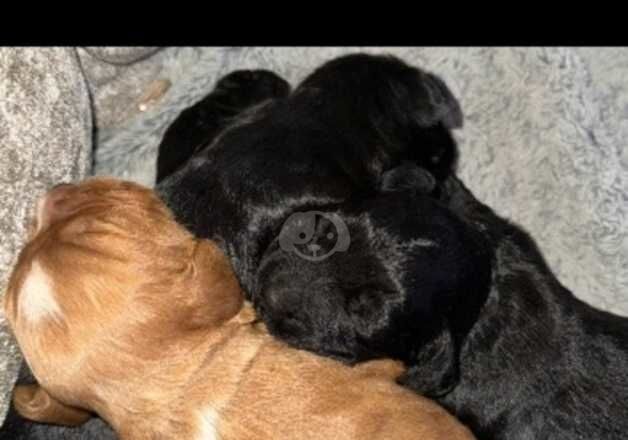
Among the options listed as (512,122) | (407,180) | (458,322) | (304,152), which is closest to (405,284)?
(458,322)

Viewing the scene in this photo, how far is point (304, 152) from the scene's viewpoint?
2723 mm

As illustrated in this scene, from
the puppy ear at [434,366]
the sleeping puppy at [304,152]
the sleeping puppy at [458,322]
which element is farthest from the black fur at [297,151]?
the puppy ear at [434,366]

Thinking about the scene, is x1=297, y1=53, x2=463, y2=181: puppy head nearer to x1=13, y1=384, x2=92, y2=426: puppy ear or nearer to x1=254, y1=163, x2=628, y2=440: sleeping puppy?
x1=254, y1=163, x2=628, y2=440: sleeping puppy

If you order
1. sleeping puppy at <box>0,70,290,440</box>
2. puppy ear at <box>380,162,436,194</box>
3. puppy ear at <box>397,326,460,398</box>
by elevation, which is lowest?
puppy ear at <box>397,326,460,398</box>

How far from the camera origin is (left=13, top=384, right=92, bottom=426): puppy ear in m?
2.34

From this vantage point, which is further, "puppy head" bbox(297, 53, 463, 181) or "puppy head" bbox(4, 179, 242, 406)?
"puppy head" bbox(297, 53, 463, 181)

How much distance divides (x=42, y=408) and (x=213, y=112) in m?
1.16

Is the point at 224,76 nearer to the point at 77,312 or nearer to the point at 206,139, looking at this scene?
the point at 206,139

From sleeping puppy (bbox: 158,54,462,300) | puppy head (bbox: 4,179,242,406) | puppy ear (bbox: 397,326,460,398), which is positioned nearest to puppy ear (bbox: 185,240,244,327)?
puppy head (bbox: 4,179,242,406)

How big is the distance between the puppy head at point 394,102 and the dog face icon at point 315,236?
0.37 m

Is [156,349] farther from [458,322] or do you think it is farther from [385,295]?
[458,322]

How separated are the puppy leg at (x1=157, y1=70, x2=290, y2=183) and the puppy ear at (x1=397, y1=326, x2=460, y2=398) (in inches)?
36.1
